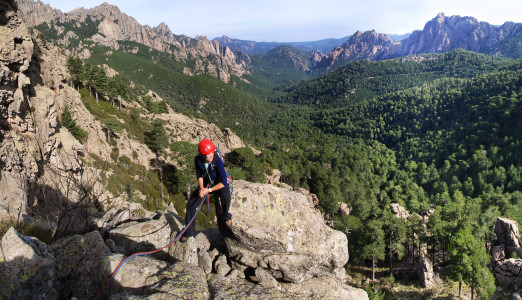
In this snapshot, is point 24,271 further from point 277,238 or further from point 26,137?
point 26,137

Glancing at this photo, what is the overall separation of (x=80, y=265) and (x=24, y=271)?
126 centimetres

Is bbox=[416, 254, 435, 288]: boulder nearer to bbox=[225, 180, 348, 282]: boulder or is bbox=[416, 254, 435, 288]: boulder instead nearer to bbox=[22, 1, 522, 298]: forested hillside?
bbox=[22, 1, 522, 298]: forested hillside

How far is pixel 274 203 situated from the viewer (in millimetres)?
10461

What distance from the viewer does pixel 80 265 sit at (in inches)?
251

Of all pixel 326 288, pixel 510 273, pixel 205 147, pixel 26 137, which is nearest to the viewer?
pixel 205 147

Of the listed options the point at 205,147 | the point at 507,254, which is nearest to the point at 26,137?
the point at 205,147

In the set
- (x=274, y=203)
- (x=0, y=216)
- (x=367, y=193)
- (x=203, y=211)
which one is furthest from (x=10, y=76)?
(x=367, y=193)

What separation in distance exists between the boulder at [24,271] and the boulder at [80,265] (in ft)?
1.08

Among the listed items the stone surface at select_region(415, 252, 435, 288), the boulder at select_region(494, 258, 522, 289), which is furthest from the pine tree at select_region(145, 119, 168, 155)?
the boulder at select_region(494, 258, 522, 289)

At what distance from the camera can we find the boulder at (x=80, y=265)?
5992 millimetres

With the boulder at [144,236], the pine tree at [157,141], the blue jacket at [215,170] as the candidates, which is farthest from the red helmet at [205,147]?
the pine tree at [157,141]

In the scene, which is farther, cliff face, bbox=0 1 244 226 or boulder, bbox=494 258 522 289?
boulder, bbox=494 258 522 289

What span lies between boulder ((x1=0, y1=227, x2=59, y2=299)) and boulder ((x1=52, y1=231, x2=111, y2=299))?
330mm

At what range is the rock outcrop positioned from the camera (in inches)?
1129
